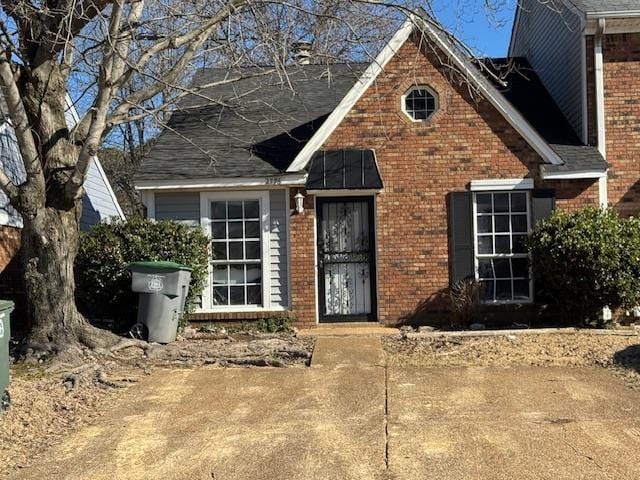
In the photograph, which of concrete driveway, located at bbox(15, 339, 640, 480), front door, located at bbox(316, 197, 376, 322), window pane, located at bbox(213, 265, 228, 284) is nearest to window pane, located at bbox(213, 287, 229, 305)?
window pane, located at bbox(213, 265, 228, 284)

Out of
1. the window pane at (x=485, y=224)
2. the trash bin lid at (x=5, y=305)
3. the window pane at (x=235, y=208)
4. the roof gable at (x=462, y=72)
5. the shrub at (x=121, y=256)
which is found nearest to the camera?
the trash bin lid at (x=5, y=305)

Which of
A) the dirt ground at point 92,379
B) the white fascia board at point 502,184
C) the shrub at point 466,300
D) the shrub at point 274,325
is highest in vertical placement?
the white fascia board at point 502,184

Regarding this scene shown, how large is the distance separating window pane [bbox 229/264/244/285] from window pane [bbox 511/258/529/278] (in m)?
4.43

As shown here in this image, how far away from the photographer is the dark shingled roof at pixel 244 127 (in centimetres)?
1074

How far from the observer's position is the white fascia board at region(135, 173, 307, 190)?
1050 cm

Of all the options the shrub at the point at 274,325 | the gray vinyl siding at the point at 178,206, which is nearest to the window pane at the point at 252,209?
the gray vinyl siding at the point at 178,206

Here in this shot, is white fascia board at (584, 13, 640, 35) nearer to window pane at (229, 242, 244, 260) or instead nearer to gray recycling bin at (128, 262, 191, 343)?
window pane at (229, 242, 244, 260)

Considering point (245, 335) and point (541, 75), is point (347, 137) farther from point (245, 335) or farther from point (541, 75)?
point (541, 75)

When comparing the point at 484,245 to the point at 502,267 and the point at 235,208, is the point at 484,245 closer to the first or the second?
the point at 502,267

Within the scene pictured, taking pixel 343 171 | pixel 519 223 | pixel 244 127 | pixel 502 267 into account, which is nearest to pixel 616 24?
pixel 519 223

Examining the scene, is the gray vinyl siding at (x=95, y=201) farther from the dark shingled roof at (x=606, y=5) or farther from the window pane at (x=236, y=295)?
the dark shingled roof at (x=606, y=5)

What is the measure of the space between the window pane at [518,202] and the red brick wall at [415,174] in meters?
0.43

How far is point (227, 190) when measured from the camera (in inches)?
425

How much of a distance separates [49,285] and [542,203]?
7.37 meters
